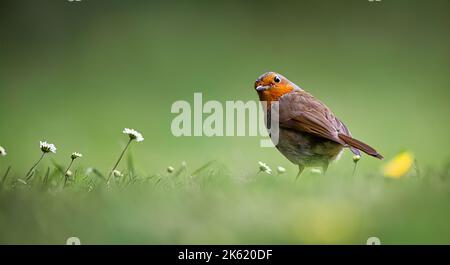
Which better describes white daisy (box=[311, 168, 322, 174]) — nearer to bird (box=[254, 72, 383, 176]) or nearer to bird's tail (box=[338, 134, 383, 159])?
bird (box=[254, 72, 383, 176])

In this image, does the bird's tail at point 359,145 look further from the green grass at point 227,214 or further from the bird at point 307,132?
the green grass at point 227,214

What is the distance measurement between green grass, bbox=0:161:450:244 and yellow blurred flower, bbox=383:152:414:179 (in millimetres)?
643

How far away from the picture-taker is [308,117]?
4973 millimetres

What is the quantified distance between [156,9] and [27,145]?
4.87 metres

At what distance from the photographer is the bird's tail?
174 inches

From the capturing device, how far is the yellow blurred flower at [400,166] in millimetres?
4754

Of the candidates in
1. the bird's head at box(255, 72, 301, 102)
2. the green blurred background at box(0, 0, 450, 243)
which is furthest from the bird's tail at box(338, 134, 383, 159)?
the bird's head at box(255, 72, 301, 102)

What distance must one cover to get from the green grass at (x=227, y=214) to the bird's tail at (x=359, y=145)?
1.15 feet

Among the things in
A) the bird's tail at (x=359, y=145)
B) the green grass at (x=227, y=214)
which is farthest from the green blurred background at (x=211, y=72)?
the bird's tail at (x=359, y=145)

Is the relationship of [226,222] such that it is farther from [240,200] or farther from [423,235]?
[423,235]
